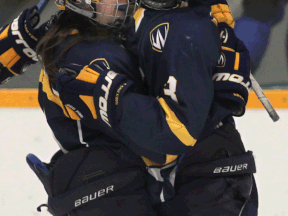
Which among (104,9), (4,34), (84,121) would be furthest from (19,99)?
(104,9)

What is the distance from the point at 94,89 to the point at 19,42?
18.3 inches

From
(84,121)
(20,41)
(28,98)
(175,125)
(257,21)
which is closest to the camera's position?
(175,125)

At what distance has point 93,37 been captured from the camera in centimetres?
78

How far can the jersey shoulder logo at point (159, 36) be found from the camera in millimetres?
717

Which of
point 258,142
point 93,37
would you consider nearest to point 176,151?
point 93,37

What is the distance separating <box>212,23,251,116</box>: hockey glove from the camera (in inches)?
30.9

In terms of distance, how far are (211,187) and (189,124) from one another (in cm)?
29

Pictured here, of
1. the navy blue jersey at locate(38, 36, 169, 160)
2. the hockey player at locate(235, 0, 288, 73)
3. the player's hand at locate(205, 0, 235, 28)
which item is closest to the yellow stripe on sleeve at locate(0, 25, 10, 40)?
the navy blue jersey at locate(38, 36, 169, 160)

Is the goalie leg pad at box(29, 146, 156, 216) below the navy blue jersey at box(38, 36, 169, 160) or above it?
below

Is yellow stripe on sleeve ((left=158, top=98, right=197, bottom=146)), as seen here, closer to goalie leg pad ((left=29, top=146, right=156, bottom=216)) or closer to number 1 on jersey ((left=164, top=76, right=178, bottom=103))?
number 1 on jersey ((left=164, top=76, right=178, bottom=103))

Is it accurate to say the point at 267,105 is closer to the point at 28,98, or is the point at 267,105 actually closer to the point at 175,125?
the point at 175,125

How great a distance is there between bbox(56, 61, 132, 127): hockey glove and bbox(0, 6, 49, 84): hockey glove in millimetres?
349

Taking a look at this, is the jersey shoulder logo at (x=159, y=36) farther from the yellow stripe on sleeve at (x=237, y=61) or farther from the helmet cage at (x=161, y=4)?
the yellow stripe on sleeve at (x=237, y=61)

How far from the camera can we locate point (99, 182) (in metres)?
0.90
